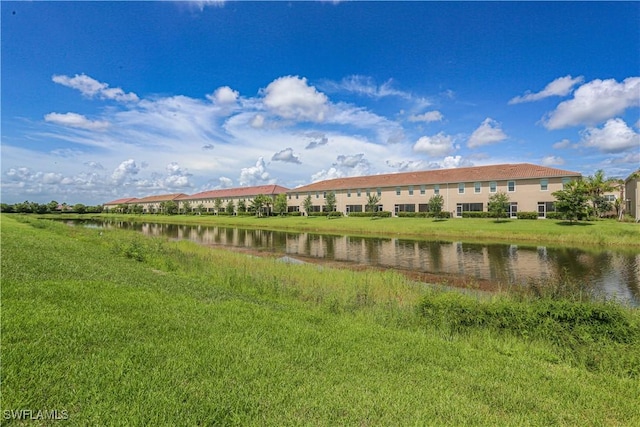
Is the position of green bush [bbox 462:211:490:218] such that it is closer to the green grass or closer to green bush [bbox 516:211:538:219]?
green bush [bbox 516:211:538:219]

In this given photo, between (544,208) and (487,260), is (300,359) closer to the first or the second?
(487,260)

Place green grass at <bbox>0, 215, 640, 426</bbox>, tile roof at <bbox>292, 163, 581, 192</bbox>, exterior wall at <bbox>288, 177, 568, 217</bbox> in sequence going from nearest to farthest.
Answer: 1. green grass at <bbox>0, 215, 640, 426</bbox>
2. exterior wall at <bbox>288, 177, 568, 217</bbox>
3. tile roof at <bbox>292, 163, 581, 192</bbox>

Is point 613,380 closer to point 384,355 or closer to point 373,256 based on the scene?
point 384,355

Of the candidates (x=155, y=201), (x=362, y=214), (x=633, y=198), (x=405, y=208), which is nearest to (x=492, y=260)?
(x=633, y=198)

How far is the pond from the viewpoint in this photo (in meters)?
15.2

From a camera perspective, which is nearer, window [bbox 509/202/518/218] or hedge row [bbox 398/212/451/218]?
window [bbox 509/202/518/218]

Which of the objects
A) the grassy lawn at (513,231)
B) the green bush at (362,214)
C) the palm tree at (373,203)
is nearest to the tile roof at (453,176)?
the palm tree at (373,203)

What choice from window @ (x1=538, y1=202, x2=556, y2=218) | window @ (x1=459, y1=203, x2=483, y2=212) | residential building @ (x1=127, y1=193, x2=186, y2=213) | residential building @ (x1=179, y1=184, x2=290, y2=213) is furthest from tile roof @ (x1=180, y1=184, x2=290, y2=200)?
window @ (x1=538, y1=202, x2=556, y2=218)

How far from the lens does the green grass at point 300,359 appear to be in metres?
3.65

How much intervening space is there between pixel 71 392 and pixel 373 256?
20.5 meters

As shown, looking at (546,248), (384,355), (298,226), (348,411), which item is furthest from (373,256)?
(298,226)

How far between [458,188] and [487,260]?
2963 centimetres

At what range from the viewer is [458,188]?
1885 inches

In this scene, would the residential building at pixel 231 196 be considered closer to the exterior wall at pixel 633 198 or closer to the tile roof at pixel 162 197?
the tile roof at pixel 162 197
